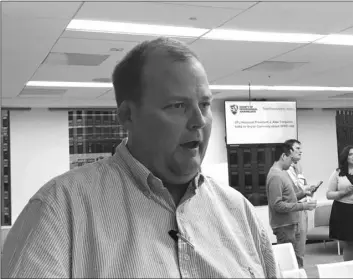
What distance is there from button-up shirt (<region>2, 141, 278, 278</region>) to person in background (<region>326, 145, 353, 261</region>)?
4.54 metres

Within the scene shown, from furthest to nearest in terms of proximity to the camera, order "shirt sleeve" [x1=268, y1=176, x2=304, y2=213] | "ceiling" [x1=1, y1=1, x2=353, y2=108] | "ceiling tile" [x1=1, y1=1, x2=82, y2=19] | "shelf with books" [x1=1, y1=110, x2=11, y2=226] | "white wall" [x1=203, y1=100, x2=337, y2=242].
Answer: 1. "white wall" [x1=203, y1=100, x2=337, y2=242]
2. "shelf with books" [x1=1, y1=110, x2=11, y2=226]
3. "shirt sleeve" [x1=268, y1=176, x2=304, y2=213]
4. "ceiling" [x1=1, y1=1, x2=353, y2=108]
5. "ceiling tile" [x1=1, y1=1, x2=82, y2=19]

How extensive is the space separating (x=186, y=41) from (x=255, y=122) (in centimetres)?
408

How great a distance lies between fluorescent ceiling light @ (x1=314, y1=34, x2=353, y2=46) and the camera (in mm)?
4508

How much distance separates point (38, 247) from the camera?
70 cm

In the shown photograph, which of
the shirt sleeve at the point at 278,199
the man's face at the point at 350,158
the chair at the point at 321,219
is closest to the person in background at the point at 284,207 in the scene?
the shirt sleeve at the point at 278,199

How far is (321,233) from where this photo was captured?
8.41 meters

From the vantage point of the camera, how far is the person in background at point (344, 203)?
5137 mm


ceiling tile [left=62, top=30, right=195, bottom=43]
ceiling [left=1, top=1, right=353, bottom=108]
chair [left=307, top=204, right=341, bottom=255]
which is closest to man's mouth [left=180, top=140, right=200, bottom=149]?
ceiling [left=1, top=1, right=353, bottom=108]

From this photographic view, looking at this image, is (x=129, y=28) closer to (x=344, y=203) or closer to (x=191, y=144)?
(x=344, y=203)

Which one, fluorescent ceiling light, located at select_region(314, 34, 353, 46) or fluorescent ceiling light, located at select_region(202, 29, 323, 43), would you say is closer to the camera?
fluorescent ceiling light, located at select_region(202, 29, 323, 43)

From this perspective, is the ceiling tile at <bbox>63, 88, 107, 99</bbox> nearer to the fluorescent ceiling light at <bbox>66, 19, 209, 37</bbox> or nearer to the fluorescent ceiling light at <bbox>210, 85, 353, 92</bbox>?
the fluorescent ceiling light at <bbox>210, 85, 353, 92</bbox>

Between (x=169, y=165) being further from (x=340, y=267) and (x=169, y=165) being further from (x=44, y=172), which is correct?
(x=44, y=172)

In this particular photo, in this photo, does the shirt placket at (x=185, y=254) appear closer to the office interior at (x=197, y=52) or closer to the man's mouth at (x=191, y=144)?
the man's mouth at (x=191, y=144)

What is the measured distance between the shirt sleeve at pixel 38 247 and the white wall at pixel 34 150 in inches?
314
